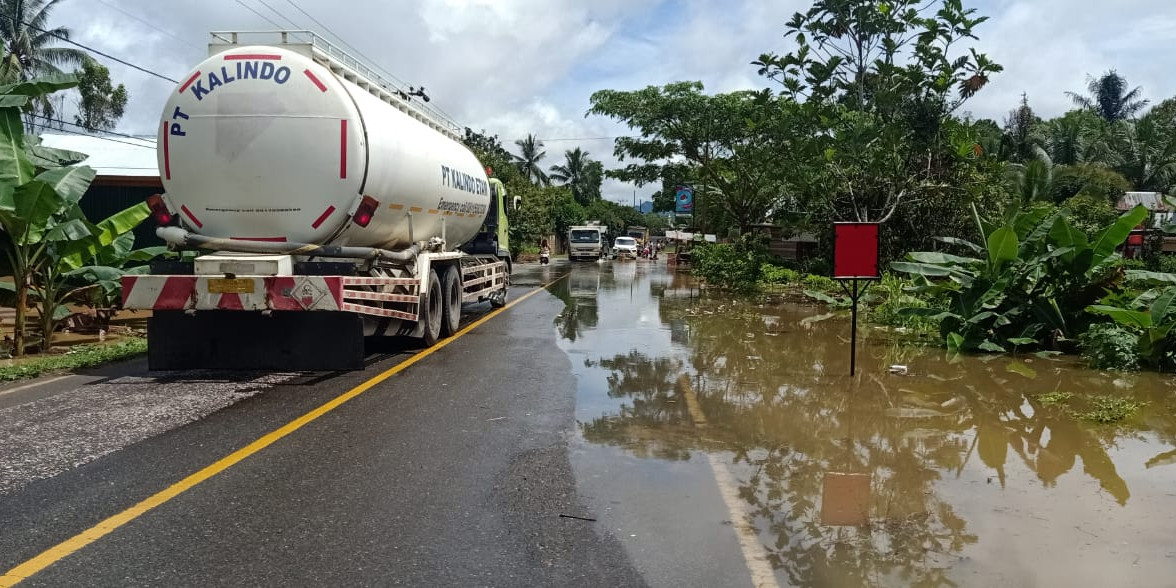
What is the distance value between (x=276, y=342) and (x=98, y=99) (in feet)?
120

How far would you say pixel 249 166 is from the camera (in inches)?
347

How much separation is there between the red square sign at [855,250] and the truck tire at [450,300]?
19.6 feet

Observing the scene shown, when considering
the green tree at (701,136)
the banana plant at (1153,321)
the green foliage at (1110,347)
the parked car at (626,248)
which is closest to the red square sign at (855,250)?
the banana plant at (1153,321)

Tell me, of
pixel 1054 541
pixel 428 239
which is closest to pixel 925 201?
pixel 428 239

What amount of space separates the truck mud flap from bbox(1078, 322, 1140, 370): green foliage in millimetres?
8728

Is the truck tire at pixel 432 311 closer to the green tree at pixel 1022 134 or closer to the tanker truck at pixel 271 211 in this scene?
the tanker truck at pixel 271 211

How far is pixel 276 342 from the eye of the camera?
9.43 meters

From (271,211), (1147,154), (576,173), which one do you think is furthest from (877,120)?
(576,173)

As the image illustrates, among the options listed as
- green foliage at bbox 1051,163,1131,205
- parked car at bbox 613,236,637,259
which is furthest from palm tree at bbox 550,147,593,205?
green foliage at bbox 1051,163,1131,205

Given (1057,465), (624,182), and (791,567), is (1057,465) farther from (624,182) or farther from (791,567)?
(624,182)

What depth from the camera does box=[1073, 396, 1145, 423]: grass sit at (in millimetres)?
7207

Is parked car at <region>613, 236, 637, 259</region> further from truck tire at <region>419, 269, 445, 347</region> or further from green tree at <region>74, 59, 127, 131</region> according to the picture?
truck tire at <region>419, 269, 445, 347</region>

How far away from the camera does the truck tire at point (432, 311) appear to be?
11305 mm

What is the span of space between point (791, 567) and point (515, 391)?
4.72 meters
